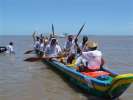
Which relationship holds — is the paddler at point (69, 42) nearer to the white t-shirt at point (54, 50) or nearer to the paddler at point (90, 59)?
the white t-shirt at point (54, 50)

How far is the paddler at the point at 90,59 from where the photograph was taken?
33.3 ft

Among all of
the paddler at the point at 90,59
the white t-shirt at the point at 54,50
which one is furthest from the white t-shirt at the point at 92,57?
the white t-shirt at the point at 54,50

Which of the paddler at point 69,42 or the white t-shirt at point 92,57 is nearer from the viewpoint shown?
the white t-shirt at point 92,57

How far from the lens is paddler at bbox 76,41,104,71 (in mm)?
10164

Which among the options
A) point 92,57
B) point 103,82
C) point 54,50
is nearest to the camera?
point 103,82

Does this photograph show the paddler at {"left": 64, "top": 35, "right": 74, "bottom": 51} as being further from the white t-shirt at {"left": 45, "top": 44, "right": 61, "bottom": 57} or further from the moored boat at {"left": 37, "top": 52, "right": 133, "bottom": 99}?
the moored boat at {"left": 37, "top": 52, "right": 133, "bottom": 99}

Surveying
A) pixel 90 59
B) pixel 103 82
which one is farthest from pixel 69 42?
pixel 103 82

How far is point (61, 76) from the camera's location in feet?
47.3

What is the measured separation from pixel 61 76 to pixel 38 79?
1.04m

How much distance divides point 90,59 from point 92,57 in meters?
0.12

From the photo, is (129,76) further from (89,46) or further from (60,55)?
(60,55)

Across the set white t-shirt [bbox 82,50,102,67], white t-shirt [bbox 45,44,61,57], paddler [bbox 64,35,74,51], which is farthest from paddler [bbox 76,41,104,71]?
white t-shirt [bbox 45,44,61,57]

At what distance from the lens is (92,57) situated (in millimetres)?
10234

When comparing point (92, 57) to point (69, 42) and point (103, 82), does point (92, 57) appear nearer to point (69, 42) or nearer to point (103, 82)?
point (103, 82)
